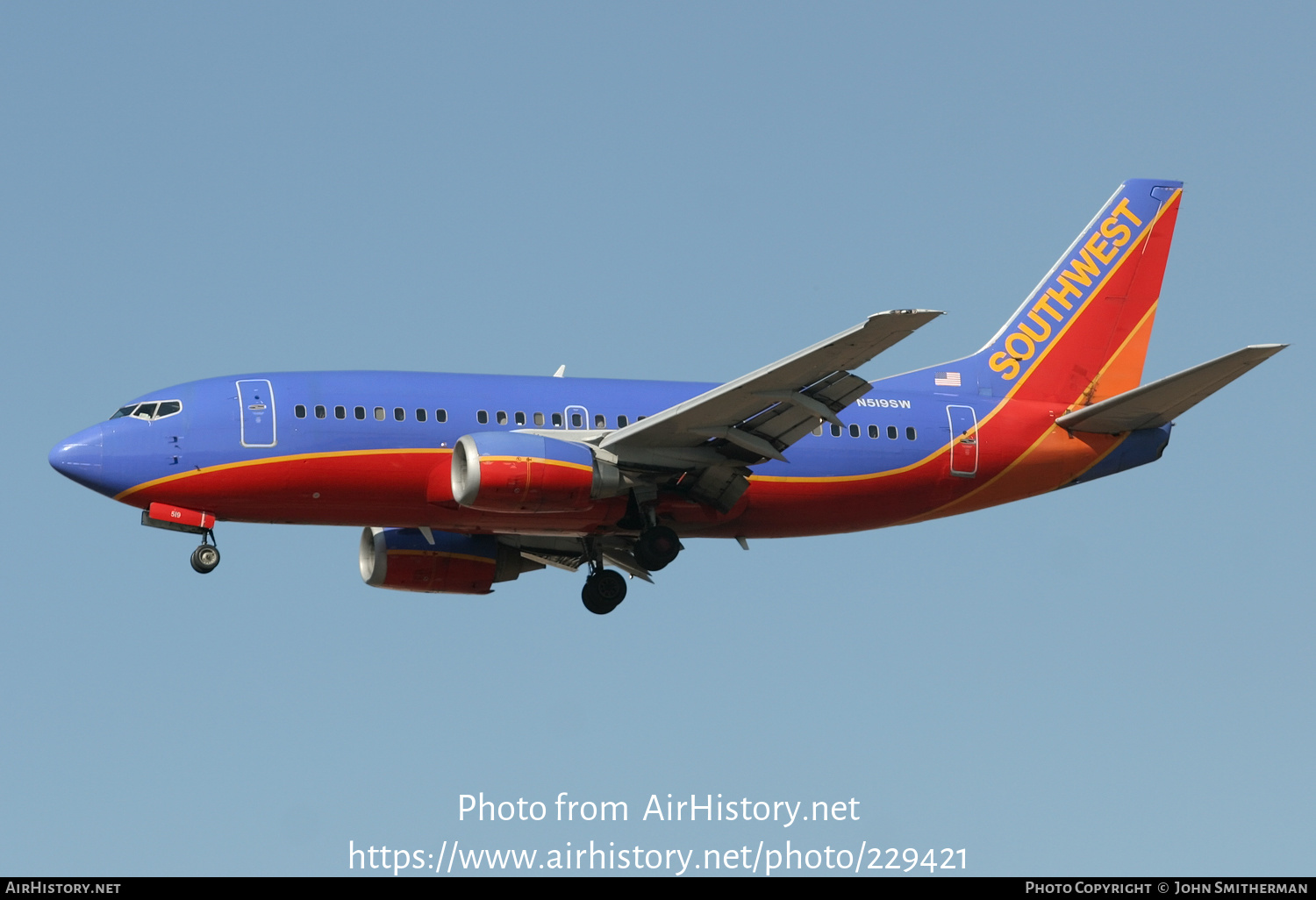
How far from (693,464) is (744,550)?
3.86m

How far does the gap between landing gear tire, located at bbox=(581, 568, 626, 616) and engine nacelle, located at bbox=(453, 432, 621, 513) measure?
186 inches

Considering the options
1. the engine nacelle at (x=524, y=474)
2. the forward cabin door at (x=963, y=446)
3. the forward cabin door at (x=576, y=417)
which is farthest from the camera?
the forward cabin door at (x=963, y=446)

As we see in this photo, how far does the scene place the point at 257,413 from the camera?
38.6m

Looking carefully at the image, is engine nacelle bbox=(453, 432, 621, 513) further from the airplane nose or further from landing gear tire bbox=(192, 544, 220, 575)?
the airplane nose

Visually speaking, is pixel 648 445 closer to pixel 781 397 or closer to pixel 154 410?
pixel 781 397

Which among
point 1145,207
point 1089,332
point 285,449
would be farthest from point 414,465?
point 1145,207

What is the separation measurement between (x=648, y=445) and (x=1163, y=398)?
11.8 metres

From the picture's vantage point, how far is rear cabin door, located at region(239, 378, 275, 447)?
3838 cm

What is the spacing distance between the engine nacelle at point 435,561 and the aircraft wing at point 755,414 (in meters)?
6.63

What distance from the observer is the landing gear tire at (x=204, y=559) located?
38.6 meters

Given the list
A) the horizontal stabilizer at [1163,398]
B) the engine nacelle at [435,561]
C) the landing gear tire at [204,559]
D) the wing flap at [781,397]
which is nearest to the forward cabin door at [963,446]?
the horizontal stabilizer at [1163,398]

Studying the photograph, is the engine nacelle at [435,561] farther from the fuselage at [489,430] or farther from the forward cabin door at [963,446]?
the forward cabin door at [963,446]

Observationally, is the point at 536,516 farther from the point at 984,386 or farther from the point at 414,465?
the point at 984,386

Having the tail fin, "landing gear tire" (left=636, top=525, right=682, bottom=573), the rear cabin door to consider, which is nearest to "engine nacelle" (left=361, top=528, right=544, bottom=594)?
"landing gear tire" (left=636, top=525, right=682, bottom=573)
